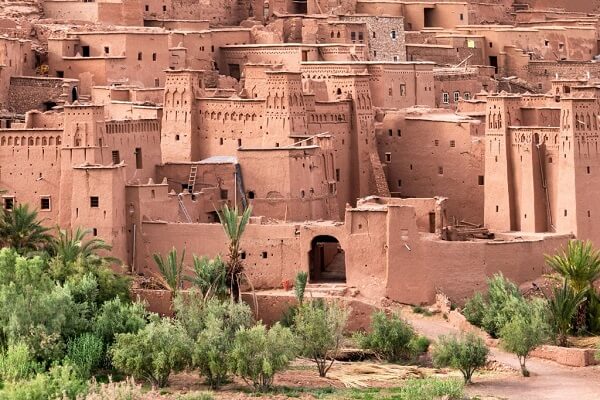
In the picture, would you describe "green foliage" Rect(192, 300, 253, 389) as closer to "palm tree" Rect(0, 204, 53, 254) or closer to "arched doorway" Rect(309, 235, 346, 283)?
"palm tree" Rect(0, 204, 53, 254)

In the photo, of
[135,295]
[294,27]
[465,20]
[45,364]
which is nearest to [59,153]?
[135,295]

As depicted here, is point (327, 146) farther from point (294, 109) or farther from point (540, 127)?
point (540, 127)

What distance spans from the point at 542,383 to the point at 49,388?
33.0ft

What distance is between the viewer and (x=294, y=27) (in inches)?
2817

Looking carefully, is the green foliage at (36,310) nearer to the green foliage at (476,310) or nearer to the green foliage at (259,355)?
the green foliage at (259,355)

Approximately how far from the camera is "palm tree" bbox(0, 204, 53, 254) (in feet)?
186

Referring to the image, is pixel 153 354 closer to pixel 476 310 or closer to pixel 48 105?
pixel 476 310

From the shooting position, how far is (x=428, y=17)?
253 feet

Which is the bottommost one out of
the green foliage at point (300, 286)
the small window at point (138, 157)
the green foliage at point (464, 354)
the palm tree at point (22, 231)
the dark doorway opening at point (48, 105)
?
the green foliage at point (464, 354)

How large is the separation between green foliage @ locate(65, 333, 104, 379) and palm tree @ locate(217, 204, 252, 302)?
377 centimetres

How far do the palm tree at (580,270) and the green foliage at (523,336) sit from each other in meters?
3.03

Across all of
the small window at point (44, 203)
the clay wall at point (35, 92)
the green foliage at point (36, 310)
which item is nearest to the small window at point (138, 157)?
the small window at point (44, 203)

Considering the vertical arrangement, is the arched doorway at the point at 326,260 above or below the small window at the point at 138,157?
below

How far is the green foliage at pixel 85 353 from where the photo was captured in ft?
169
